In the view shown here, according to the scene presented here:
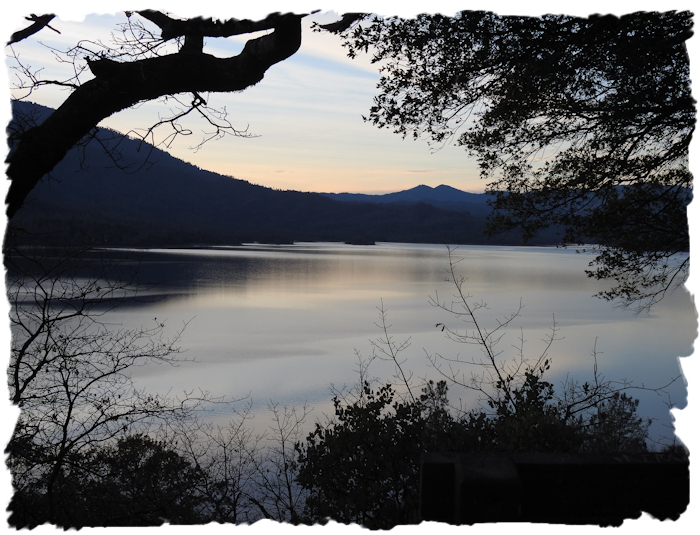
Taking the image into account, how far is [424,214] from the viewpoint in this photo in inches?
3647

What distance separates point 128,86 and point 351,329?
13508 mm

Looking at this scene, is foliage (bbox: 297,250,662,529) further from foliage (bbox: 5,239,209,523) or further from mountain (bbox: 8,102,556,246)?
mountain (bbox: 8,102,556,246)

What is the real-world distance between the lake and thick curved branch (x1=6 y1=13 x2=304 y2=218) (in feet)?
9.17

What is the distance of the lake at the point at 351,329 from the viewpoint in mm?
9617

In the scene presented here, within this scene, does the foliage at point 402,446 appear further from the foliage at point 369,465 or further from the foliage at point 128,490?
the foliage at point 128,490

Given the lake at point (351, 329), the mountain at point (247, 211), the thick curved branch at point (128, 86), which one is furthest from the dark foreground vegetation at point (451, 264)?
the mountain at point (247, 211)

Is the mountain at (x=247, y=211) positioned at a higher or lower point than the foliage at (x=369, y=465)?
higher

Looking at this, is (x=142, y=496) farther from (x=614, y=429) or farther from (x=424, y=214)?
(x=424, y=214)

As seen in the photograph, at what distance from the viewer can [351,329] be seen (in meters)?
15.6

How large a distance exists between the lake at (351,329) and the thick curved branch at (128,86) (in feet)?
9.17

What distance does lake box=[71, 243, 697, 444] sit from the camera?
9617 millimetres

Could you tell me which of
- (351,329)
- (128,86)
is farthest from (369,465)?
(351,329)

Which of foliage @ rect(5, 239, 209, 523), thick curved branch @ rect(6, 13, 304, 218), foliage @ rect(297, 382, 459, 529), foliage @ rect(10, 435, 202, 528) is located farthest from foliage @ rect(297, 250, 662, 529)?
thick curved branch @ rect(6, 13, 304, 218)

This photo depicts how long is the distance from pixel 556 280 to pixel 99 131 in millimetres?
27884
